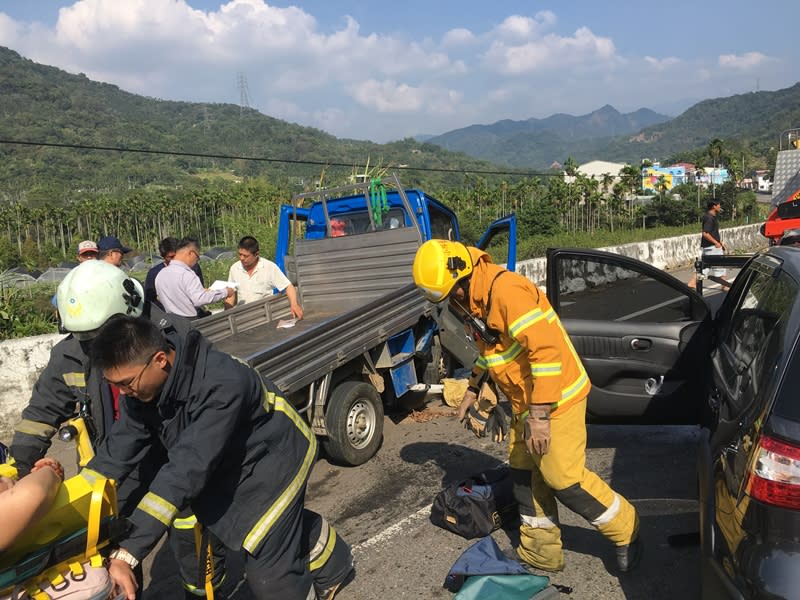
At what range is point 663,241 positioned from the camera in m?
17.4

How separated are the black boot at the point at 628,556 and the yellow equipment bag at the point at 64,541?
7.76 ft

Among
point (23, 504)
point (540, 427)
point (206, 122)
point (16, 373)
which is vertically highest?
point (206, 122)

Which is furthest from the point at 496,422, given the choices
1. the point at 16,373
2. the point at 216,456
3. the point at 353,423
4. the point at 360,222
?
the point at 16,373

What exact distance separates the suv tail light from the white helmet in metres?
2.50

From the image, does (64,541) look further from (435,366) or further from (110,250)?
(435,366)

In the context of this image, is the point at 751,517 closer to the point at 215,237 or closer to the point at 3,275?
the point at 3,275

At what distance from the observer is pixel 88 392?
2.89 m

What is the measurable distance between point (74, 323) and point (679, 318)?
350cm

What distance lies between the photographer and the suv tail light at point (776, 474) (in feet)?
6.39

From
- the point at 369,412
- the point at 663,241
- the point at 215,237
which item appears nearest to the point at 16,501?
the point at 369,412

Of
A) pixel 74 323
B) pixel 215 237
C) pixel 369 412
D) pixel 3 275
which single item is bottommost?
pixel 215 237

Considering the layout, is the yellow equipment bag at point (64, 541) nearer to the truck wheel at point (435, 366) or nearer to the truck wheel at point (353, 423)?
the truck wheel at point (353, 423)

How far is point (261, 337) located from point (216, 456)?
4.00m

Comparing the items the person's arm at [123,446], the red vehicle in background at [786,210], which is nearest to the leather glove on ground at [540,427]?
the person's arm at [123,446]
